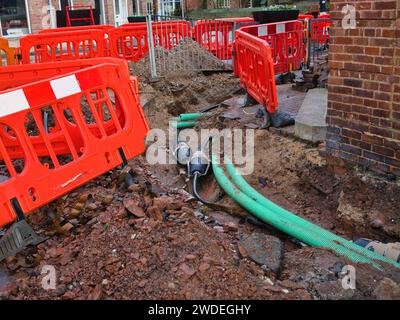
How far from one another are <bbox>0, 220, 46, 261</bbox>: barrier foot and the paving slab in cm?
358

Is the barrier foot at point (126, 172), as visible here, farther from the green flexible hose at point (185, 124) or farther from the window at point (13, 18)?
the window at point (13, 18)

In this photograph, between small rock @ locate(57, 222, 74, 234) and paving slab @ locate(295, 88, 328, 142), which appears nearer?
small rock @ locate(57, 222, 74, 234)

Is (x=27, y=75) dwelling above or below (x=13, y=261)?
above

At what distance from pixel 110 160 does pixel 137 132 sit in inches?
19.6

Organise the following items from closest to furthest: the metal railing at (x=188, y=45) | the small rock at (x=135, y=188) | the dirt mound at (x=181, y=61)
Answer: the small rock at (x=135, y=188) → the dirt mound at (x=181, y=61) → the metal railing at (x=188, y=45)

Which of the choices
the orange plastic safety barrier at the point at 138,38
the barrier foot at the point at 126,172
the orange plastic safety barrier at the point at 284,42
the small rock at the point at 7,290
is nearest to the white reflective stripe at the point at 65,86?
the barrier foot at the point at 126,172

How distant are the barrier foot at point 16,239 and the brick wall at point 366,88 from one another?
3.26 meters

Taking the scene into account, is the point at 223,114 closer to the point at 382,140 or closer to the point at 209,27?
the point at 382,140

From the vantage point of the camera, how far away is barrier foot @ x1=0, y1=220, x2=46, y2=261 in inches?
153

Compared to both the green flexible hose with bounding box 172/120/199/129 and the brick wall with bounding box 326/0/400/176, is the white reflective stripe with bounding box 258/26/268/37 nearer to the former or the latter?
the green flexible hose with bounding box 172/120/199/129

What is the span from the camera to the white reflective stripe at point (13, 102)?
160 inches

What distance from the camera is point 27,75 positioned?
5.44m

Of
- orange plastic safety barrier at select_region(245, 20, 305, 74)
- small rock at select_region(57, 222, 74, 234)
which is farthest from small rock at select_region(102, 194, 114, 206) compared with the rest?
orange plastic safety barrier at select_region(245, 20, 305, 74)
